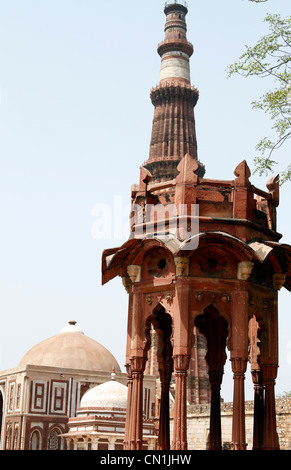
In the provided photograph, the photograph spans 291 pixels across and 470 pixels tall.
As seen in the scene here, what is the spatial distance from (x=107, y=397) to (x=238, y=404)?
19630 millimetres

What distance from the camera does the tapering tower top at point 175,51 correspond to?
49500mm

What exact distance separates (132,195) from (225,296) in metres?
2.78

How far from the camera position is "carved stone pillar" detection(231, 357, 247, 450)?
11266 millimetres

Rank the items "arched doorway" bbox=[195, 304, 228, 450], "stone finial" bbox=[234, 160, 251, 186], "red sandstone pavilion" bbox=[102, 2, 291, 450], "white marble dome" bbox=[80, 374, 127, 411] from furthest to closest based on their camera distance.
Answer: "white marble dome" bbox=[80, 374, 127, 411] → "arched doorway" bbox=[195, 304, 228, 450] → "stone finial" bbox=[234, 160, 251, 186] → "red sandstone pavilion" bbox=[102, 2, 291, 450]

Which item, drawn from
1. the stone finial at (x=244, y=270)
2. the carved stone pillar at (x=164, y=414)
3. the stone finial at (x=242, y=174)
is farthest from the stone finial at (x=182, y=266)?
the carved stone pillar at (x=164, y=414)

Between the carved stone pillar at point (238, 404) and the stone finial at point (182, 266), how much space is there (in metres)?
1.62

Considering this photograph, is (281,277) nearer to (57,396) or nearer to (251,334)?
(251,334)

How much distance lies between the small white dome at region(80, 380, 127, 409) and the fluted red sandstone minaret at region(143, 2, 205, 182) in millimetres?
20257

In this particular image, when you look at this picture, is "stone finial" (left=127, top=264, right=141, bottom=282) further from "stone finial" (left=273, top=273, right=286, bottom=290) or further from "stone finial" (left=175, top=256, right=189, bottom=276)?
"stone finial" (left=273, top=273, right=286, bottom=290)

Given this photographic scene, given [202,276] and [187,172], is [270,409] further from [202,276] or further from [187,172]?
[187,172]

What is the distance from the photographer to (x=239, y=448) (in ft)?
36.7

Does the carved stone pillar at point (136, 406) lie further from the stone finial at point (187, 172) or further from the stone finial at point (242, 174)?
the stone finial at point (242, 174)

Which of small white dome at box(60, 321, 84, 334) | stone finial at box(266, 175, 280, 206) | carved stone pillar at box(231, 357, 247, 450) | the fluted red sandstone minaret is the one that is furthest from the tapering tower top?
carved stone pillar at box(231, 357, 247, 450)
